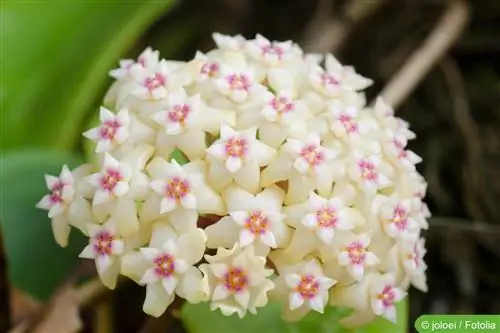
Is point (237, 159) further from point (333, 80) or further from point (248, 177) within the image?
point (333, 80)

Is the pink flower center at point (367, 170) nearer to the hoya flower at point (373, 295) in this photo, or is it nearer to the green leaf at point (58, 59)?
the hoya flower at point (373, 295)

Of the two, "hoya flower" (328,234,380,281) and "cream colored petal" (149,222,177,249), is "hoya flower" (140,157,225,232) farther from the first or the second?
"hoya flower" (328,234,380,281)

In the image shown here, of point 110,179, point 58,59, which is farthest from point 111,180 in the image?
point 58,59

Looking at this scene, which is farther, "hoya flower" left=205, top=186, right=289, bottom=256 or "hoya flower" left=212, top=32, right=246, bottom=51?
"hoya flower" left=212, top=32, right=246, bottom=51

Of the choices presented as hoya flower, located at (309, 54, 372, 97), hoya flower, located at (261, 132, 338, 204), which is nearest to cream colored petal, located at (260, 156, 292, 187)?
hoya flower, located at (261, 132, 338, 204)

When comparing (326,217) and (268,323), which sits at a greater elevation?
(326,217)

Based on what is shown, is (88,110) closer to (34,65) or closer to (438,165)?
(34,65)
